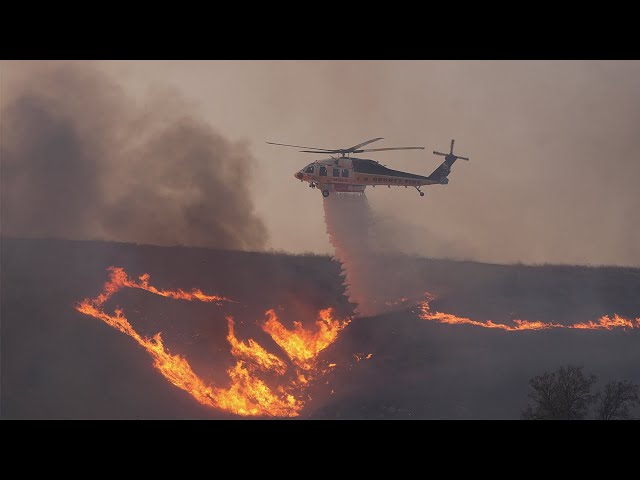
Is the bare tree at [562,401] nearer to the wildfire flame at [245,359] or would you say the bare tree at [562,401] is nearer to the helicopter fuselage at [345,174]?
the wildfire flame at [245,359]

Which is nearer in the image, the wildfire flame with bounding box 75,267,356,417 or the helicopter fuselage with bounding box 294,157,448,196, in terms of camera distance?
the wildfire flame with bounding box 75,267,356,417

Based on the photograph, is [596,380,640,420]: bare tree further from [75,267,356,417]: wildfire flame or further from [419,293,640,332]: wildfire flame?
[75,267,356,417]: wildfire flame

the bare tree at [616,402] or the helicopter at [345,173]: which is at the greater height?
the helicopter at [345,173]

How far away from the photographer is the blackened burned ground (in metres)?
77.8

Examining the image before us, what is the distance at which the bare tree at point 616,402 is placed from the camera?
75438mm

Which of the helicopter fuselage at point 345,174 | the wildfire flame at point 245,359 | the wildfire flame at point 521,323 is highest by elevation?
the helicopter fuselage at point 345,174

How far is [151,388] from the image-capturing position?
254 feet

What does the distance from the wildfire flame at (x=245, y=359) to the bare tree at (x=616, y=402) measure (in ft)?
73.7

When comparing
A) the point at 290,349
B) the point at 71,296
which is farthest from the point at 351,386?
the point at 71,296

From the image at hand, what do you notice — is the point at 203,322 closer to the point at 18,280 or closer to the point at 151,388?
the point at 151,388

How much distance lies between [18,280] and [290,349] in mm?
25191

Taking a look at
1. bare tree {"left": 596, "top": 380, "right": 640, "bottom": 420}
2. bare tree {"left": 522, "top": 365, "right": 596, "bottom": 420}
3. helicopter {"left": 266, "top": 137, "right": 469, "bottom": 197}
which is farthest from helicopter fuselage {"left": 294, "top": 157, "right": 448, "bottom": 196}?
bare tree {"left": 596, "top": 380, "right": 640, "bottom": 420}

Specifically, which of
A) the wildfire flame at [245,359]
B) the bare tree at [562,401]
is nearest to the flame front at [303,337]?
the wildfire flame at [245,359]

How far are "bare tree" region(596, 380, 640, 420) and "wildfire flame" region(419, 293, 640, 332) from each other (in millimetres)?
9598
